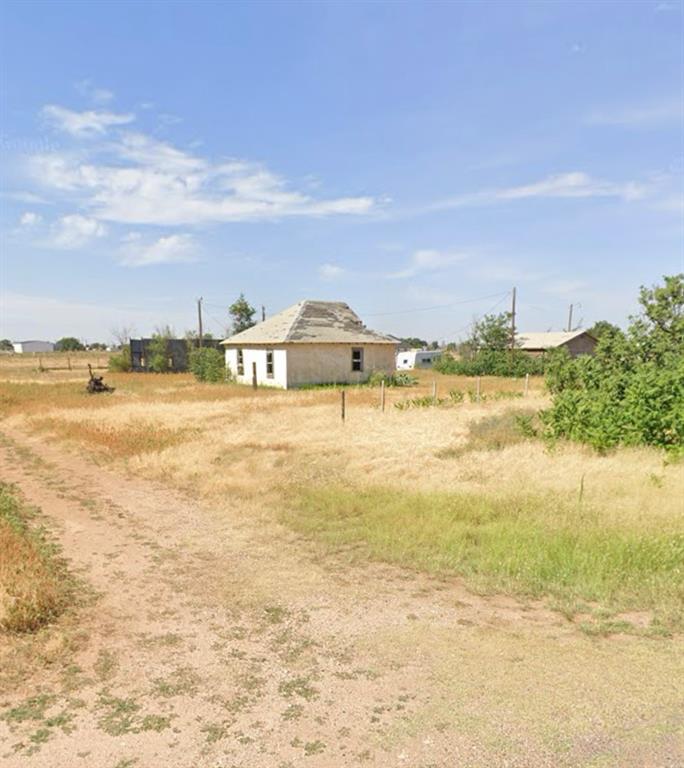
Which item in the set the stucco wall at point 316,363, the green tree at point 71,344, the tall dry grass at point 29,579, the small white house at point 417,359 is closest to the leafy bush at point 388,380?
the stucco wall at point 316,363

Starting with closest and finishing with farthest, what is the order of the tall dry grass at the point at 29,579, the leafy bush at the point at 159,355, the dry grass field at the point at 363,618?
the dry grass field at the point at 363,618 → the tall dry grass at the point at 29,579 → the leafy bush at the point at 159,355

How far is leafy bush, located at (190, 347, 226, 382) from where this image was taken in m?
33.1

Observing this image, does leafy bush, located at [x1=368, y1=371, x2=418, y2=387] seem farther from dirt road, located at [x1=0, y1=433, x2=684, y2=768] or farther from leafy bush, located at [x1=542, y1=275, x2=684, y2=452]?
dirt road, located at [x1=0, y1=433, x2=684, y2=768]

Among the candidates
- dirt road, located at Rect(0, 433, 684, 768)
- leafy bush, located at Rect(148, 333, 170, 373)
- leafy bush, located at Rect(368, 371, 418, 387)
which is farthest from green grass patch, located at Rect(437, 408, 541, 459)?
leafy bush, located at Rect(148, 333, 170, 373)

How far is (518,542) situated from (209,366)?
29936 mm

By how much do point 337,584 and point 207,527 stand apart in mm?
2644

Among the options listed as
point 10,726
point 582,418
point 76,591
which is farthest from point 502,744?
point 582,418

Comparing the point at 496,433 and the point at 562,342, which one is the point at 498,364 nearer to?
the point at 562,342

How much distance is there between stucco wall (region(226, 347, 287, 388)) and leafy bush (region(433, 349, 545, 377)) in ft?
70.1

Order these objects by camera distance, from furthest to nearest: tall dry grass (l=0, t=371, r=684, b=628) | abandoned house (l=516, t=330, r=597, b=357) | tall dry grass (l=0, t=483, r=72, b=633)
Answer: abandoned house (l=516, t=330, r=597, b=357) → tall dry grass (l=0, t=371, r=684, b=628) → tall dry grass (l=0, t=483, r=72, b=633)

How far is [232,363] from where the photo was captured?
108 ft

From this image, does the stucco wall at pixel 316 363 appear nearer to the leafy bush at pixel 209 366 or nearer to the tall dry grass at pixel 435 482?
the leafy bush at pixel 209 366

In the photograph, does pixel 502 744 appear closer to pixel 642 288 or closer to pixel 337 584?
pixel 337 584

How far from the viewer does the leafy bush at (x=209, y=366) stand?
3306cm
